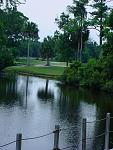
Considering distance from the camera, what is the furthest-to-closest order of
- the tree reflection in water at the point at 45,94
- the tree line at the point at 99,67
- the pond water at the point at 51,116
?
the tree line at the point at 99,67 → the tree reflection in water at the point at 45,94 → the pond water at the point at 51,116

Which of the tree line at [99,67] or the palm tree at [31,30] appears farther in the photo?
the palm tree at [31,30]

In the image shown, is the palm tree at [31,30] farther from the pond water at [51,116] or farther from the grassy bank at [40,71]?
the pond water at [51,116]

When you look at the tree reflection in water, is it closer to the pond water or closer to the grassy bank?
the pond water

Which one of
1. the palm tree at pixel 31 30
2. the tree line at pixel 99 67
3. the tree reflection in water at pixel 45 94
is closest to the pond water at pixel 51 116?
the tree reflection in water at pixel 45 94

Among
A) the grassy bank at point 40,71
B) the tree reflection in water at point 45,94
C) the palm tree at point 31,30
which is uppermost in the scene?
the palm tree at point 31,30

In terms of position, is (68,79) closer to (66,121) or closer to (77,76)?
(77,76)

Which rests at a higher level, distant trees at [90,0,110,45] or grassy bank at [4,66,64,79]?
distant trees at [90,0,110,45]

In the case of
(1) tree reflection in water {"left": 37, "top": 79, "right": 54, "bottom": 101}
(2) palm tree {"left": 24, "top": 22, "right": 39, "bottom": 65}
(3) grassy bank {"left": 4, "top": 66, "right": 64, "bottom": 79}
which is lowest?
(1) tree reflection in water {"left": 37, "top": 79, "right": 54, "bottom": 101}

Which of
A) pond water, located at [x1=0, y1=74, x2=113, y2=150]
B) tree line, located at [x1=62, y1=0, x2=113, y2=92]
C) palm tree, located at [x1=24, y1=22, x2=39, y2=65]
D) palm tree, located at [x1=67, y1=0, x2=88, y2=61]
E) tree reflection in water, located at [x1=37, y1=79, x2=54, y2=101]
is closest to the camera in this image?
pond water, located at [x1=0, y1=74, x2=113, y2=150]

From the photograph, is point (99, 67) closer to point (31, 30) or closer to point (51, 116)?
point (51, 116)

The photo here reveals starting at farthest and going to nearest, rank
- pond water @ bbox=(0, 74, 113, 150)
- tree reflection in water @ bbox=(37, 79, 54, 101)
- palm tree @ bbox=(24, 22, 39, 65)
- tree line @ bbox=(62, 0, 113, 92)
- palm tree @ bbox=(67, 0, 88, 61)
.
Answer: palm tree @ bbox=(24, 22, 39, 65)
palm tree @ bbox=(67, 0, 88, 61)
tree line @ bbox=(62, 0, 113, 92)
tree reflection in water @ bbox=(37, 79, 54, 101)
pond water @ bbox=(0, 74, 113, 150)

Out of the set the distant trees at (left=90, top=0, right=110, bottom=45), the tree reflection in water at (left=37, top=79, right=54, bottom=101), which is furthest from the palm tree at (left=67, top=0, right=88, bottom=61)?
the tree reflection in water at (left=37, top=79, right=54, bottom=101)

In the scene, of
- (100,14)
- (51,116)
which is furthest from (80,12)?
(51,116)

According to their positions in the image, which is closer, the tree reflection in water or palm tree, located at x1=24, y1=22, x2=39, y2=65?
the tree reflection in water
